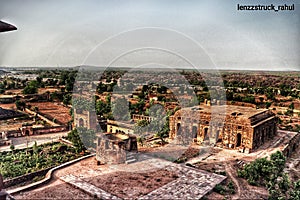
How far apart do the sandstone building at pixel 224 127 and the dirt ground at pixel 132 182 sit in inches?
128

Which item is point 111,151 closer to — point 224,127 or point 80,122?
point 224,127

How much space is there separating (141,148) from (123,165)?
190cm

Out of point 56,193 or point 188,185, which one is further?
point 188,185

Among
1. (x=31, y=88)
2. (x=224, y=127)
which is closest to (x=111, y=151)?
(x=224, y=127)

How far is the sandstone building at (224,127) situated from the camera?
9.65m

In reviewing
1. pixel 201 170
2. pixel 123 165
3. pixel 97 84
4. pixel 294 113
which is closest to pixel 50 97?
pixel 97 84

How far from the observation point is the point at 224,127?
32.6ft

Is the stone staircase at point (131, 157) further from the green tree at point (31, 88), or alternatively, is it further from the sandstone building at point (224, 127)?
the green tree at point (31, 88)

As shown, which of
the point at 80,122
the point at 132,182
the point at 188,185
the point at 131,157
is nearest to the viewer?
the point at 188,185

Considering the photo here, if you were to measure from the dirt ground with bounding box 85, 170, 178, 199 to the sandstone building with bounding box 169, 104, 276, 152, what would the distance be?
3243 mm

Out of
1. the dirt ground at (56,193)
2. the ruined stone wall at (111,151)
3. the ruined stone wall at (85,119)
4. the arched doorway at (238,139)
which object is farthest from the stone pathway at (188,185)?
the ruined stone wall at (85,119)

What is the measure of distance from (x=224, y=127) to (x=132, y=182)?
4.44 meters

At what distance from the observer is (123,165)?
7789 millimetres

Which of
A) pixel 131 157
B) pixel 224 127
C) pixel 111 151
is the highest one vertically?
pixel 224 127
